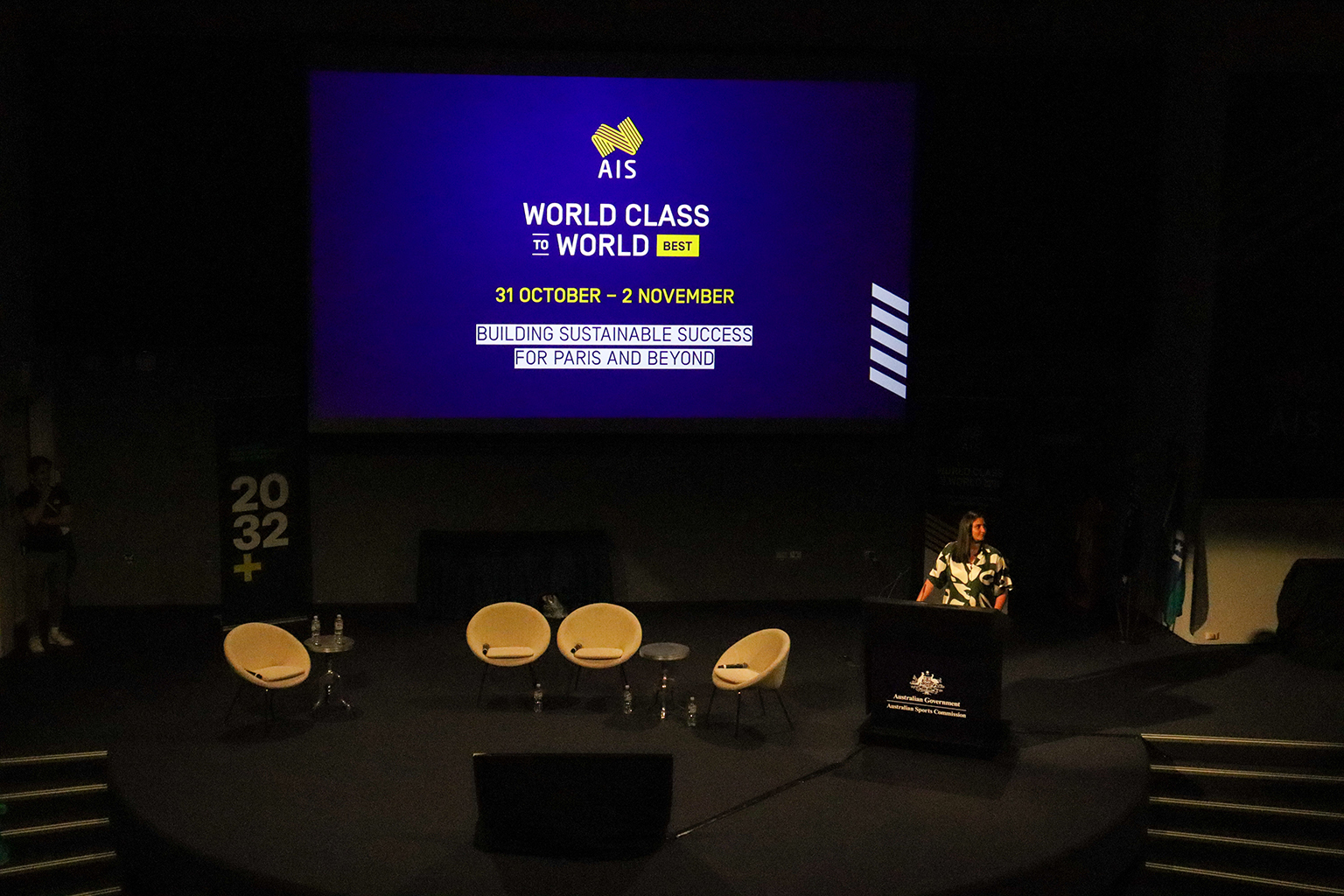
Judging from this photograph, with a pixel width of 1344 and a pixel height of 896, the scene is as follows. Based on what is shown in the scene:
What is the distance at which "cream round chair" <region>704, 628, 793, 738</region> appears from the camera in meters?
7.77

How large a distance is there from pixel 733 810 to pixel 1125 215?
610 cm

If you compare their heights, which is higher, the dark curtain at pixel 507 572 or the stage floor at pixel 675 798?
the dark curtain at pixel 507 572

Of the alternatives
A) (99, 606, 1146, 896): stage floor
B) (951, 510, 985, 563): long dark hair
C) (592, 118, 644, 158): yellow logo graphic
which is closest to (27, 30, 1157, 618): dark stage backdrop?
(592, 118, 644, 158): yellow logo graphic

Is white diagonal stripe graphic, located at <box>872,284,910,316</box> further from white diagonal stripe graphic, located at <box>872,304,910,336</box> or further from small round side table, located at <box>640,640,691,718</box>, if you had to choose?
small round side table, located at <box>640,640,691,718</box>

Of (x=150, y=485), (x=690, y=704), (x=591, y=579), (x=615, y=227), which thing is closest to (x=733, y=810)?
(x=690, y=704)

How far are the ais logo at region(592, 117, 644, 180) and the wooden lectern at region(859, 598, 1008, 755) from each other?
3.85 m

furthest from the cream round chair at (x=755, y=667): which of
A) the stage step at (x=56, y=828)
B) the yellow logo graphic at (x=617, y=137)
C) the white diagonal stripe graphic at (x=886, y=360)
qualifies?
the yellow logo graphic at (x=617, y=137)

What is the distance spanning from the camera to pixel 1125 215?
10.3 metres

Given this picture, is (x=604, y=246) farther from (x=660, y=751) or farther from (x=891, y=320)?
(x=660, y=751)

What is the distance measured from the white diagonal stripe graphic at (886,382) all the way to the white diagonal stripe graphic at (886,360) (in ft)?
0.21

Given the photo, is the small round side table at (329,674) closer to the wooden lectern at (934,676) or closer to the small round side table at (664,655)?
the small round side table at (664,655)

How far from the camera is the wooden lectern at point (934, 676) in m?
7.27

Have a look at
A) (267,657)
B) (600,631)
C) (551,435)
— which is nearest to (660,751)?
(600,631)

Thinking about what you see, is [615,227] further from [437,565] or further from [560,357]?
[437,565]
